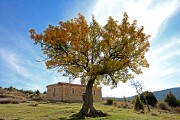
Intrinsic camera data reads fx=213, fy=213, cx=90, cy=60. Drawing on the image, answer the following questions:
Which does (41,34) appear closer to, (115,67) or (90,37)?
(90,37)

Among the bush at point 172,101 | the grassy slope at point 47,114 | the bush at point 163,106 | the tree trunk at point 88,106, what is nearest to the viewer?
the grassy slope at point 47,114

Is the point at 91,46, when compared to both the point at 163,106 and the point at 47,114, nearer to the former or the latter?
the point at 47,114

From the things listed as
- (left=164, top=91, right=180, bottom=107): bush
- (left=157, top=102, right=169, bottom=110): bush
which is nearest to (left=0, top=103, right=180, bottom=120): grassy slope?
(left=157, top=102, right=169, bottom=110): bush

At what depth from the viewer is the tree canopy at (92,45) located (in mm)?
24891

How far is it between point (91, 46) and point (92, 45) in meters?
0.18

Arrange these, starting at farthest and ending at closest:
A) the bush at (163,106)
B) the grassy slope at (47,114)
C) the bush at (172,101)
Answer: the bush at (172,101) < the bush at (163,106) < the grassy slope at (47,114)

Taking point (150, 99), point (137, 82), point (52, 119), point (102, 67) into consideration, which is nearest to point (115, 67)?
point (102, 67)

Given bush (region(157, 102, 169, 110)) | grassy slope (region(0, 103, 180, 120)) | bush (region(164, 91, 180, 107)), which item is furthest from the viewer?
bush (region(164, 91, 180, 107))

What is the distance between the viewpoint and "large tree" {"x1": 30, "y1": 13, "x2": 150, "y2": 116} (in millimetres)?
24906

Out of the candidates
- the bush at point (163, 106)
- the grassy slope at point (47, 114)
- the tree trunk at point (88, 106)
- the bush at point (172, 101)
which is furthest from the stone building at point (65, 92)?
the tree trunk at point (88, 106)

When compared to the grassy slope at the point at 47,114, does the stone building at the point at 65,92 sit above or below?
above

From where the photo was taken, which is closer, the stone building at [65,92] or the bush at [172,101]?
the stone building at [65,92]

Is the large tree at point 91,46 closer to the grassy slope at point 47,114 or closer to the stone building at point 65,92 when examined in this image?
the grassy slope at point 47,114

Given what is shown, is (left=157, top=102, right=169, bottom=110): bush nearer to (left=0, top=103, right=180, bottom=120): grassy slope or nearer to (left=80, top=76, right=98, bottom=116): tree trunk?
(left=0, top=103, right=180, bottom=120): grassy slope
